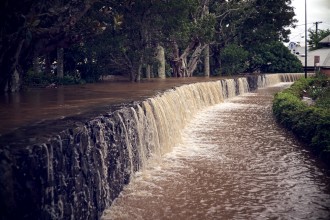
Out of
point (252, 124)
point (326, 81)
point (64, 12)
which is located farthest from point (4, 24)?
point (326, 81)

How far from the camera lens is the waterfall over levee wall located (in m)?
5.79

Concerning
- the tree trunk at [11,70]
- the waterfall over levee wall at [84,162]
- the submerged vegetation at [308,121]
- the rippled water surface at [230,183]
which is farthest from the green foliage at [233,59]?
the waterfall over levee wall at [84,162]

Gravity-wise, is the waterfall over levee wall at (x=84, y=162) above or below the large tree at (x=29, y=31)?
below

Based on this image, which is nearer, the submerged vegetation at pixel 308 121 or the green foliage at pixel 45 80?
the submerged vegetation at pixel 308 121

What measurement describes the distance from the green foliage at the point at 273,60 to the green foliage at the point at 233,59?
3.33 metres

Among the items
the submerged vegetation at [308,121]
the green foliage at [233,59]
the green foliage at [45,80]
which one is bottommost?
the submerged vegetation at [308,121]

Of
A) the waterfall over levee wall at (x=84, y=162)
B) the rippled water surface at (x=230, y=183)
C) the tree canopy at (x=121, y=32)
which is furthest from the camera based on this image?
the tree canopy at (x=121, y=32)

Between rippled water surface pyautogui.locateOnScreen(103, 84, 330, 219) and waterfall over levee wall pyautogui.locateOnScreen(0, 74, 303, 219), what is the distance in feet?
1.52

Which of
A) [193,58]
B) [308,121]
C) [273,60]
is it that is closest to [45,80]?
[308,121]

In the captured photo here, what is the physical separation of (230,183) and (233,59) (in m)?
31.0

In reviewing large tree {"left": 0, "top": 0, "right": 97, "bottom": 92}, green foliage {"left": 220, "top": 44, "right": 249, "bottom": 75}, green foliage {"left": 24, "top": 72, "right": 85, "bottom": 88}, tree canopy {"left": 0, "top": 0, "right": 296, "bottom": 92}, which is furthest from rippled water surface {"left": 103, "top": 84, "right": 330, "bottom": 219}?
green foliage {"left": 220, "top": 44, "right": 249, "bottom": 75}

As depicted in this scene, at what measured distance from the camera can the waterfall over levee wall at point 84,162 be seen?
5.79 metres

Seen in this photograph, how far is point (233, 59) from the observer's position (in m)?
39.5

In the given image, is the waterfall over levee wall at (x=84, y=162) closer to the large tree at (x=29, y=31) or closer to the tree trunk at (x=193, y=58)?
the large tree at (x=29, y=31)
